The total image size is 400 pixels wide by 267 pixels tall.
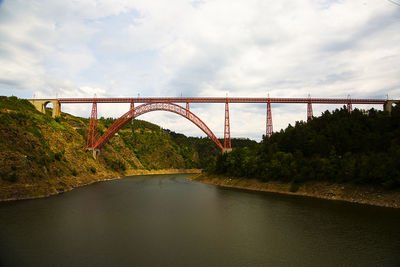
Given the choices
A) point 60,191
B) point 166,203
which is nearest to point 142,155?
point 60,191

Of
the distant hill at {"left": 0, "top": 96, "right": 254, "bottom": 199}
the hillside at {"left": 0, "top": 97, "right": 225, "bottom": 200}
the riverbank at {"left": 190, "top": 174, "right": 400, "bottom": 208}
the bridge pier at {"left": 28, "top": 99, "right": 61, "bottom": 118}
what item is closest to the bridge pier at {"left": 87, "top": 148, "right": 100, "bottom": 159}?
the distant hill at {"left": 0, "top": 96, "right": 254, "bottom": 199}

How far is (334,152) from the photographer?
3047 centimetres

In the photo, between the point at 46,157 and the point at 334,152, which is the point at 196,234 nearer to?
the point at 334,152

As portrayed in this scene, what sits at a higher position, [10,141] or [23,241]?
[10,141]

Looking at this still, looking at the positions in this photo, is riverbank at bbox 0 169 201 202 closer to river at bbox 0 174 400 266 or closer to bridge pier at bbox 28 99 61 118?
river at bbox 0 174 400 266

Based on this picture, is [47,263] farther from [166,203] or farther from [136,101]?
[136,101]

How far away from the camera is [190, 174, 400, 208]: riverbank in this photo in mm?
23059

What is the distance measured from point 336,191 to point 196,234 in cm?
1918

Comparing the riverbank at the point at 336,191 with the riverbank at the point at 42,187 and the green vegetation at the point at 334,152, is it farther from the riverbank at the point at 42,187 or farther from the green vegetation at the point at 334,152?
the riverbank at the point at 42,187

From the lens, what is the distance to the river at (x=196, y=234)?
37.8 ft

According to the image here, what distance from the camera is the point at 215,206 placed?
23.9 meters

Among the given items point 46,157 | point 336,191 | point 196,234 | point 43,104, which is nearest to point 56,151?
point 46,157

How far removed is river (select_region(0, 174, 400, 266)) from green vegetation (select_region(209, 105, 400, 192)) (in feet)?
15.4

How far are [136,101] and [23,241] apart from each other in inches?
1344
